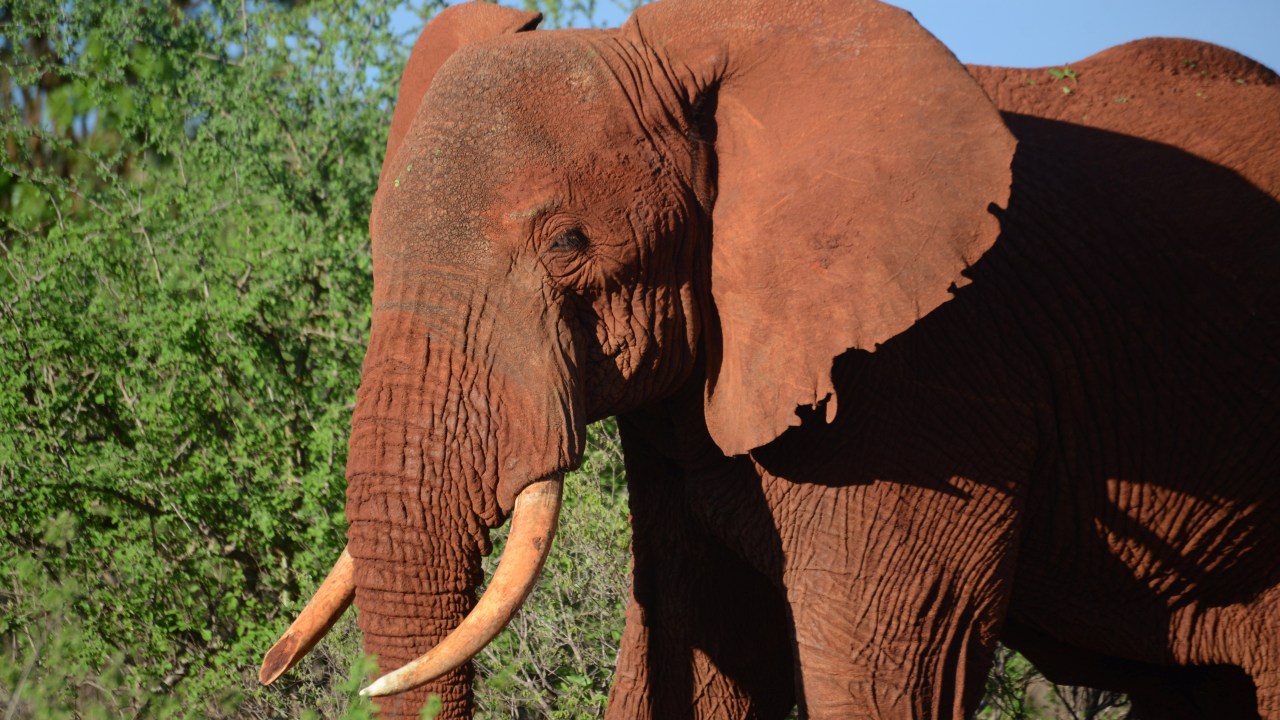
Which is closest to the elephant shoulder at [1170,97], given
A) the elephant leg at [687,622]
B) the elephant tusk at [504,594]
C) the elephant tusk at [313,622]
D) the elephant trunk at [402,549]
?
the elephant leg at [687,622]

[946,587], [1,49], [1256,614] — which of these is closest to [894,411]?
[946,587]

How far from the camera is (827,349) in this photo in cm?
298

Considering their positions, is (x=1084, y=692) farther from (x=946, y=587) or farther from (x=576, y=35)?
(x=576, y=35)

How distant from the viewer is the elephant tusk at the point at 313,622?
2947 millimetres

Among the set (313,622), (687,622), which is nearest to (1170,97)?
(687,622)

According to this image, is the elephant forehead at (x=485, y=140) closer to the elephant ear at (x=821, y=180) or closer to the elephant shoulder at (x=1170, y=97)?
the elephant ear at (x=821, y=180)

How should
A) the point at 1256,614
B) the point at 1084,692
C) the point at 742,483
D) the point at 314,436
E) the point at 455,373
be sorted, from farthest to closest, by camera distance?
1. the point at 1084,692
2. the point at 314,436
3. the point at 1256,614
4. the point at 742,483
5. the point at 455,373

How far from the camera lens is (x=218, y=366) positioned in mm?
5406

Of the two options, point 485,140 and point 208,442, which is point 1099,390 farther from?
point 208,442

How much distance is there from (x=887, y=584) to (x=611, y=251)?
3.03ft

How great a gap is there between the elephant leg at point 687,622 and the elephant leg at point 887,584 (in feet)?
1.74

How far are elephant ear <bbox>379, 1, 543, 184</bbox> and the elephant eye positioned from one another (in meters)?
0.60

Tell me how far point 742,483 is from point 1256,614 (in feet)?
4.58

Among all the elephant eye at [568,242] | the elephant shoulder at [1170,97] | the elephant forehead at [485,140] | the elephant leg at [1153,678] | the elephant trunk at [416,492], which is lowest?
the elephant leg at [1153,678]
